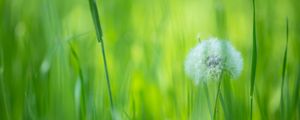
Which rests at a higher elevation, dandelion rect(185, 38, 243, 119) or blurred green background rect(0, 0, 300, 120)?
dandelion rect(185, 38, 243, 119)

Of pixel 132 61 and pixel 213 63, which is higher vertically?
pixel 213 63

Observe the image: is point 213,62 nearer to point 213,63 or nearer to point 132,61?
point 213,63

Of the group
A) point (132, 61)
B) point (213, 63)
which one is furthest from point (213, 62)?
point (132, 61)

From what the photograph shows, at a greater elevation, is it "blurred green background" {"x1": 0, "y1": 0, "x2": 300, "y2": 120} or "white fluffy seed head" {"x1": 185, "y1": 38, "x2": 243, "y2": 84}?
"white fluffy seed head" {"x1": 185, "y1": 38, "x2": 243, "y2": 84}

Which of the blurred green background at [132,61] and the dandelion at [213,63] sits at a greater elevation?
the dandelion at [213,63]

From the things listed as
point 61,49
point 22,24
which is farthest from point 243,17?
point 61,49

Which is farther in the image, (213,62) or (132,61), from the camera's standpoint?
(132,61)

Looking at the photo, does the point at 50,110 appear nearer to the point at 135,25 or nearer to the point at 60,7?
the point at 135,25
